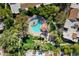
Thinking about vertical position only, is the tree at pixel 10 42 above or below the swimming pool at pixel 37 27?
below

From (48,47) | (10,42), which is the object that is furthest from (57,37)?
(10,42)

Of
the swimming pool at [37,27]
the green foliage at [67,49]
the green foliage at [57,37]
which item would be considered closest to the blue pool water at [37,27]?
the swimming pool at [37,27]

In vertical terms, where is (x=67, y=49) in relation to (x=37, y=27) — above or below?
below

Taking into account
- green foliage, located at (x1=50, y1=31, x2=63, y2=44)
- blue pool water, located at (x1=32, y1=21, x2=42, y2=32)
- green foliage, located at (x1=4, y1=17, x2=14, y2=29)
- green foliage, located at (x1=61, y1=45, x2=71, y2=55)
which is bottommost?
green foliage, located at (x1=61, y1=45, x2=71, y2=55)

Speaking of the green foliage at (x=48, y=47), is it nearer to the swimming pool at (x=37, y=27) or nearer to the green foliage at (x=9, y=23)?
the swimming pool at (x=37, y=27)

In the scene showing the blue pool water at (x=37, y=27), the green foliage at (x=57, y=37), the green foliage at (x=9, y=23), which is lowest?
the green foliage at (x=57, y=37)

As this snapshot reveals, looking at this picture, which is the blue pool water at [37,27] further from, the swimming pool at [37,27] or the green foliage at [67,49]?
the green foliage at [67,49]

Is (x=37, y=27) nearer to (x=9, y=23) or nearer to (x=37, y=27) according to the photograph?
(x=37, y=27)

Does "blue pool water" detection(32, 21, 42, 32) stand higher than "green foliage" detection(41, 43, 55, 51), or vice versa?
"blue pool water" detection(32, 21, 42, 32)

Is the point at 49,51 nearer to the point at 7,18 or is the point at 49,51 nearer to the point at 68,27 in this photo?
the point at 68,27

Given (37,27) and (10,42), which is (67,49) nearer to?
(37,27)

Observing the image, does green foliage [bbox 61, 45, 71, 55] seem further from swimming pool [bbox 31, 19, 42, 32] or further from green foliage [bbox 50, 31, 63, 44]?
swimming pool [bbox 31, 19, 42, 32]

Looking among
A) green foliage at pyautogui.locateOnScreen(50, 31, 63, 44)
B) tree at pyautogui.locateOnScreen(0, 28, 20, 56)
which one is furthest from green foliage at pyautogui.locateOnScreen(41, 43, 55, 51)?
tree at pyautogui.locateOnScreen(0, 28, 20, 56)

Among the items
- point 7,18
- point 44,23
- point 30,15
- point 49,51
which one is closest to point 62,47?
point 49,51
